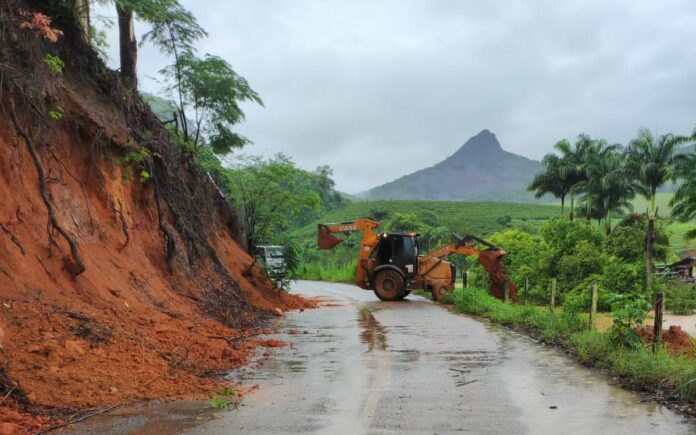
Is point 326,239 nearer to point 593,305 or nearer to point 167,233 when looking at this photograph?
point 167,233

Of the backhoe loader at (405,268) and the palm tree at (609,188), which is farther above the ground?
the palm tree at (609,188)

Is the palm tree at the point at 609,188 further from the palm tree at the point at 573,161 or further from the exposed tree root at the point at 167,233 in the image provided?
the exposed tree root at the point at 167,233

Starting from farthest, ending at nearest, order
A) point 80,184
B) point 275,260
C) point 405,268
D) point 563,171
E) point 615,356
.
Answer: point 563,171, point 275,260, point 405,268, point 80,184, point 615,356

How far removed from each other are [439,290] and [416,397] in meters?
19.5

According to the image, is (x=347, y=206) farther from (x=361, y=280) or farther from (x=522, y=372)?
(x=522, y=372)

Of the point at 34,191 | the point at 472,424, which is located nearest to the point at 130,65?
the point at 34,191

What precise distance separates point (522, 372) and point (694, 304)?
76.7 ft

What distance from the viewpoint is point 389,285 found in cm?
2795

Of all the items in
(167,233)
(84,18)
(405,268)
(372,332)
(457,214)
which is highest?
(457,214)

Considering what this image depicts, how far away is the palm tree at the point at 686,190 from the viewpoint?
1704 inches

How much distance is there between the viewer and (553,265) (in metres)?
30.4

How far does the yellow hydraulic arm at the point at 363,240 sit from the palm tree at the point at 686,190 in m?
26.6

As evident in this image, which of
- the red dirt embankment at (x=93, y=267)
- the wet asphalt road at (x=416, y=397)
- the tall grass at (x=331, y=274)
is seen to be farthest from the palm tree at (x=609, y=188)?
the wet asphalt road at (x=416, y=397)

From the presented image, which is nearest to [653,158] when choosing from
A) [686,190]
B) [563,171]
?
[686,190]
